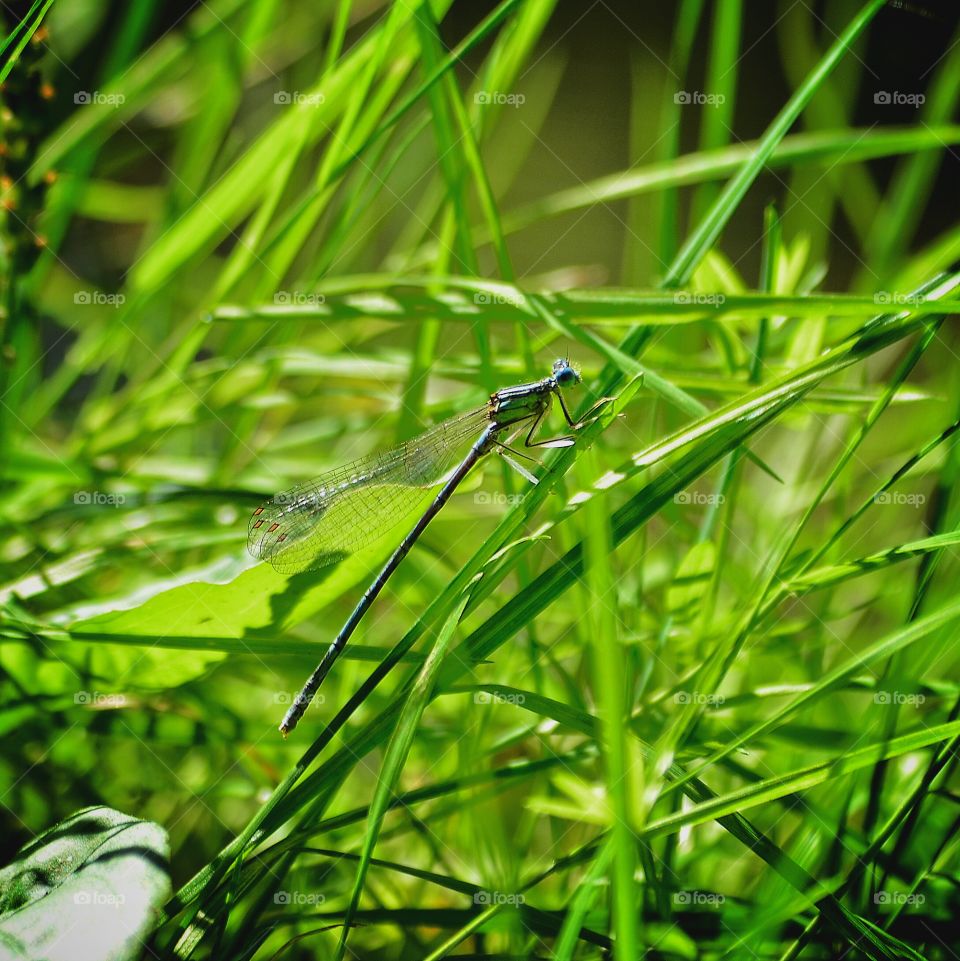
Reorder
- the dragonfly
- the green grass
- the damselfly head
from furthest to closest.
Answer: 1. the damselfly head
2. the dragonfly
3. the green grass

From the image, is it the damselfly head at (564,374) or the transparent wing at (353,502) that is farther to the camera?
the damselfly head at (564,374)

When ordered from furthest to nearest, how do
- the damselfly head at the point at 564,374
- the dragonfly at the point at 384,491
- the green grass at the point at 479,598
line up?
the damselfly head at the point at 564,374 < the dragonfly at the point at 384,491 < the green grass at the point at 479,598

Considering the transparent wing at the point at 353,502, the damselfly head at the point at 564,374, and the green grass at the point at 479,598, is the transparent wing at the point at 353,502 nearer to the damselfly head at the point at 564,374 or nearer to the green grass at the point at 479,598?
the green grass at the point at 479,598

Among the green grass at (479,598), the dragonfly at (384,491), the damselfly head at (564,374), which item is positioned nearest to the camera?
the green grass at (479,598)

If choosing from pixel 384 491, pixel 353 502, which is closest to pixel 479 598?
pixel 384 491

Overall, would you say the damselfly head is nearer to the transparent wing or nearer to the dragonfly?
the dragonfly

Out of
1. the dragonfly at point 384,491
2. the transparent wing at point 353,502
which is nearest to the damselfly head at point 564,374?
the dragonfly at point 384,491

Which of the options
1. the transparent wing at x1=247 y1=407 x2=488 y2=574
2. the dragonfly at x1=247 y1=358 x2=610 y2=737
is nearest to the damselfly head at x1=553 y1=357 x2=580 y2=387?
the dragonfly at x1=247 y1=358 x2=610 y2=737

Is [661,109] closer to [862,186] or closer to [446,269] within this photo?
[862,186]
